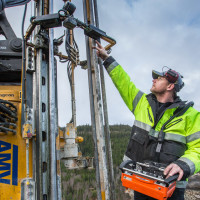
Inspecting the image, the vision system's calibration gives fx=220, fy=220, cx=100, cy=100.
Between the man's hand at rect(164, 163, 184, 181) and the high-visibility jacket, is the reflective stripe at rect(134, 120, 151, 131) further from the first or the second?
the man's hand at rect(164, 163, 184, 181)

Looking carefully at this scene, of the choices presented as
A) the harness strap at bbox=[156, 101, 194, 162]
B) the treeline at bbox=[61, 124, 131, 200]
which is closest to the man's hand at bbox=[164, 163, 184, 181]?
the harness strap at bbox=[156, 101, 194, 162]

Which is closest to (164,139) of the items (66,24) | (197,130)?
(197,130)

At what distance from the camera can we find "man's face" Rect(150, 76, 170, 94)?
2389mm

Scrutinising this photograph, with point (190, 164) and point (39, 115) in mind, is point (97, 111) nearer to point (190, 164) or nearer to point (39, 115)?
point (39, 115)

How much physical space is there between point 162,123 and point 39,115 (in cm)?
118

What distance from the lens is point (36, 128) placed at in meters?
2.05

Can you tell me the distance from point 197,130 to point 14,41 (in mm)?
2045

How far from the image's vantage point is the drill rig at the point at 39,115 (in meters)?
1.88

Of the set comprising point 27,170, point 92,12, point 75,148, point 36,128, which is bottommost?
point 27,170

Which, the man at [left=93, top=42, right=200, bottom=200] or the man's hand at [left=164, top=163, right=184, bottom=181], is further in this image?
the man at [left=93, top=42, right=200, bottom=200]

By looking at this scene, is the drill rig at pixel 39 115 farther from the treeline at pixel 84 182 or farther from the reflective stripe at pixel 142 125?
the treeline at pixel 84 182

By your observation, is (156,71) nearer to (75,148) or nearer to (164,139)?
(164,139)

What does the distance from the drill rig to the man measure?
0.28 meters

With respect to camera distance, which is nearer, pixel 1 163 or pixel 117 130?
pixel 1 163
